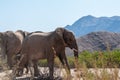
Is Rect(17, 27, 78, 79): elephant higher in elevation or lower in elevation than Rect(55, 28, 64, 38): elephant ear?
lower

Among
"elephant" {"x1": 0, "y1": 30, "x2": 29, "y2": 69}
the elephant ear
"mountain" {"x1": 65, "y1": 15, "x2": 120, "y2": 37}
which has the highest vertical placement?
"mountain" {"x1": 65, "y1": 15, "x2": 120, "y2": 37}

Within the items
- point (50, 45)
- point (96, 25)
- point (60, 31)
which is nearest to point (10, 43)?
point (60, 31)

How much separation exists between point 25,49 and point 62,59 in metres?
1.37

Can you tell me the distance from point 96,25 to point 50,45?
430 feet

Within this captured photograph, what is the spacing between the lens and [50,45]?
12461 millimetres

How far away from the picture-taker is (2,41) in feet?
63.7

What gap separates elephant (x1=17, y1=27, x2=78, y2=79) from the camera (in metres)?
12.5

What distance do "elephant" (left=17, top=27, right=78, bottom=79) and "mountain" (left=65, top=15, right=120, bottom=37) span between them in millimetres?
118857

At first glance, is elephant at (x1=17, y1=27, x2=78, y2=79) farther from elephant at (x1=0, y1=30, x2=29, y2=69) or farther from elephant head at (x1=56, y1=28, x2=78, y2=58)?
→ elephant at (x1=0, y1=30, x2=29, y2=69)

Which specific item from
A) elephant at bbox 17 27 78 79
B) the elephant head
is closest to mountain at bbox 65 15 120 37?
elephant at bbox 17 27 78 79

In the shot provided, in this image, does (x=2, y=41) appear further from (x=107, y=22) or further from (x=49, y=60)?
(x=107, y=22)

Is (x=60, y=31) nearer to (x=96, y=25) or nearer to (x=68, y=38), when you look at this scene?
(x=68, y=38)

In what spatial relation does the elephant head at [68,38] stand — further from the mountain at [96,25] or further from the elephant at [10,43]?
the mountain at [96,25]

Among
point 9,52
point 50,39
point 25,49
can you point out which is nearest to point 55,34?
point 50,39
